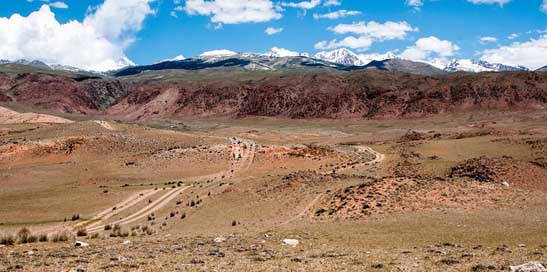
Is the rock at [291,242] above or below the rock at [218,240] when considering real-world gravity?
above

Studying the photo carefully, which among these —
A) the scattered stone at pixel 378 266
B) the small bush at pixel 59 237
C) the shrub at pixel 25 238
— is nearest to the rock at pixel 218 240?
the small bush at pixel 59 237

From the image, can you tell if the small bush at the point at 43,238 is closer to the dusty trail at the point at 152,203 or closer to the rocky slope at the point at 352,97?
the dusty trail at the point at 152,203

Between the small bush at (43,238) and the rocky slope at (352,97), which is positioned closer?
the small bush at (43,238)

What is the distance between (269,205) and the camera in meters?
31.7

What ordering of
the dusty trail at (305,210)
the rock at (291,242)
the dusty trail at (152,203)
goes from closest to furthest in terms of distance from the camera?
the rock at (291,242) < the dusty trail at (305,210) < the dusty trail at (152,203)

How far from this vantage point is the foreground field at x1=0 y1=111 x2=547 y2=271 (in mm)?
15773

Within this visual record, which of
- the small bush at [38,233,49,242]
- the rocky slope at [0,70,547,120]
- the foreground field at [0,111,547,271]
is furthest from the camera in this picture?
the rocky slope at [0,70,547,120]

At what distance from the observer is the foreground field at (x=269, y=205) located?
15.8 metres

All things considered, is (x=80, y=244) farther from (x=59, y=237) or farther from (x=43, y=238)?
(x=43, y=238)

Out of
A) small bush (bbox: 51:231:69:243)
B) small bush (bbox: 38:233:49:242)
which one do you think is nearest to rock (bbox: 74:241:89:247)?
small bush (bbox: 51:231:69:243)

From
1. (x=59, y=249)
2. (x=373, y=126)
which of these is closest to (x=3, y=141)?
(x=59, y=249)

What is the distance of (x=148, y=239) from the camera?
71.1ft

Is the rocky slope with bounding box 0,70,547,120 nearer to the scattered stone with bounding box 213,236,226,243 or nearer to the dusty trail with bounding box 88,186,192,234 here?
the dusty trail with bounding box 88,186,192,234

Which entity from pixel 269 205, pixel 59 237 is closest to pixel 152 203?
pixel 269 205
